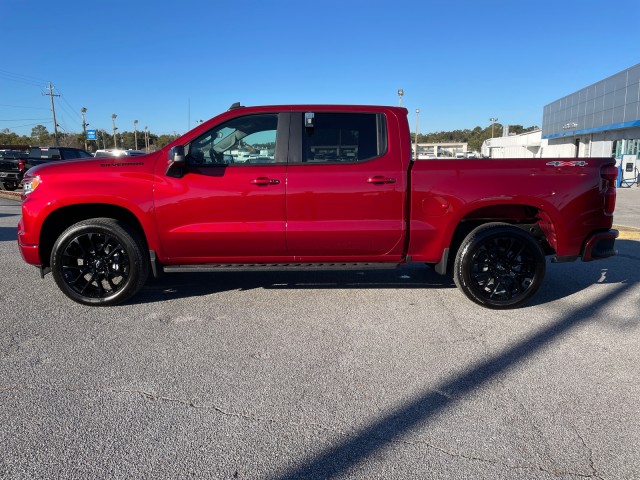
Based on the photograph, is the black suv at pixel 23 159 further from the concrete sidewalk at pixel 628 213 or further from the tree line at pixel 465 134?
the tree line at pixel 465 134

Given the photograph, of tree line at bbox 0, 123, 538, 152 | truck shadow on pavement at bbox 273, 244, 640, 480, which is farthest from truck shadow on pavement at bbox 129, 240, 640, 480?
tree line at bbox 0, 123, 538, 152

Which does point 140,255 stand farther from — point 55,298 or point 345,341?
point 345,341

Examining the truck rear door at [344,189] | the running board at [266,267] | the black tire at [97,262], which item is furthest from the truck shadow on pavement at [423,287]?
the truck rear door at [344,189]

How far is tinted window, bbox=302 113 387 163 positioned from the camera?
15.5 feet

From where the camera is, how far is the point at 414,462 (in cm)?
244

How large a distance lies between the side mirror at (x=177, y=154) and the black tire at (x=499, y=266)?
9.30 ft

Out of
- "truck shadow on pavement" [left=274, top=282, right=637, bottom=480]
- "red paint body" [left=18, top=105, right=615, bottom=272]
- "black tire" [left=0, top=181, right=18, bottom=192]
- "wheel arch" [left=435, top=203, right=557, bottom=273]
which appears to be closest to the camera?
"truck shadow on pavement" [left=274, top=282, right=637, bottom=480]

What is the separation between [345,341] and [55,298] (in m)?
3.21

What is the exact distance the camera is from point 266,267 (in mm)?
4777

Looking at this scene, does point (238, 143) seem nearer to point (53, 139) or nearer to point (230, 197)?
point (230, 197)

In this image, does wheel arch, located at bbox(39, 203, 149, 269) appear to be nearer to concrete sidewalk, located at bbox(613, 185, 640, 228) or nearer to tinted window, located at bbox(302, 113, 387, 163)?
tinted window, located at bbox(302, 113, 387, 163)

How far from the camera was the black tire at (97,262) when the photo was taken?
463 centimetres

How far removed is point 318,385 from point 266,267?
1.78 meters

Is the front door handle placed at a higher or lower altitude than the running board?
higher
